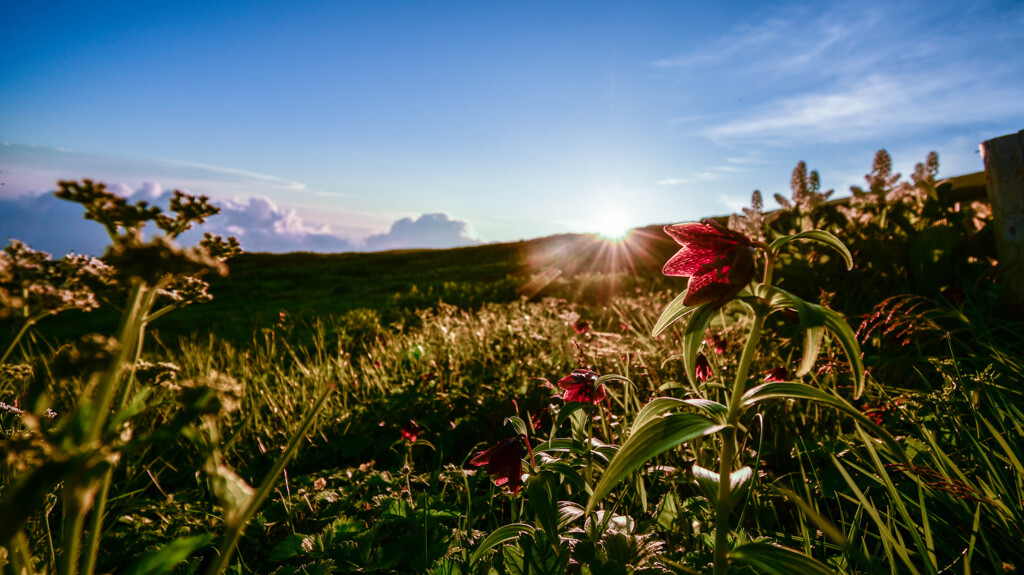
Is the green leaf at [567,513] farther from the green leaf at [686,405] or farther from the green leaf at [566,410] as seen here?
the green leaf at [686,405]

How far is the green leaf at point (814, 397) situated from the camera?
70 cm

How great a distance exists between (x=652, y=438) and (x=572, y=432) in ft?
2.05

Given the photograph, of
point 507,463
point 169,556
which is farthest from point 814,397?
point 169,556

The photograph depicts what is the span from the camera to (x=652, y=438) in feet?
2.39

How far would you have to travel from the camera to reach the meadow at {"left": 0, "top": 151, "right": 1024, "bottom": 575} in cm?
66

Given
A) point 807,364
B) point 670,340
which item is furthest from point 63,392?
point 807,364

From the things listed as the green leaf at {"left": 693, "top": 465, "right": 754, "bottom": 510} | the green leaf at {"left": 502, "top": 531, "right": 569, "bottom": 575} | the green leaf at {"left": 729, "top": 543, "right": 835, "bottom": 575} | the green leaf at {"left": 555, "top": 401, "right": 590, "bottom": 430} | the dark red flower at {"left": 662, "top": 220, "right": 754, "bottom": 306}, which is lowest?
the green leaf at {"left": 502, "top": 531, "right": 569, "bottom": 575}

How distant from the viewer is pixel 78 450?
0.53m

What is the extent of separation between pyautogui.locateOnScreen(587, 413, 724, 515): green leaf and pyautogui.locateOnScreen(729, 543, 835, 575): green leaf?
7.7 inches

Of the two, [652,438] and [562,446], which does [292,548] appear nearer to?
[562,446]

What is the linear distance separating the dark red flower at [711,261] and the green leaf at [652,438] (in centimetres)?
19

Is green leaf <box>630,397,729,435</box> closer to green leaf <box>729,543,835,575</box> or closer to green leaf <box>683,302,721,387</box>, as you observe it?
green leaf <box>683,302,721,387</box>

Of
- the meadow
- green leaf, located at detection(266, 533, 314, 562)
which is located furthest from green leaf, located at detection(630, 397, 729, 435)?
green leaf, located at detection(266, 533, 314, 562)

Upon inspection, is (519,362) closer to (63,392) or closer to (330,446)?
(330,446)
